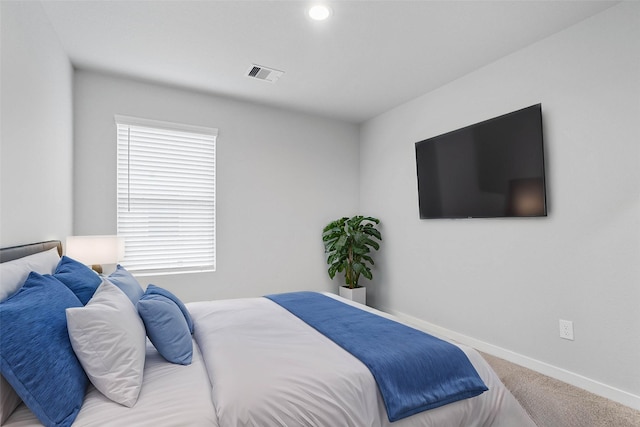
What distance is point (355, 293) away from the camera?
14.5 feet

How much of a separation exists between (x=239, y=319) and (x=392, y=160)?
9.81 feet

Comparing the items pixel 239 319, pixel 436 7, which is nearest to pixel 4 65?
pixel 239 319

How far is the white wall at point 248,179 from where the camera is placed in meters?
3.44

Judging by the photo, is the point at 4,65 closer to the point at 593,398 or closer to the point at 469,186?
the point at 469,186

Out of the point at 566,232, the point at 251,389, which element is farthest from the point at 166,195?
the point at 566,232

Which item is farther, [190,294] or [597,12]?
[190,294]

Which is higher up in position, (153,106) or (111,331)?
(153,106)

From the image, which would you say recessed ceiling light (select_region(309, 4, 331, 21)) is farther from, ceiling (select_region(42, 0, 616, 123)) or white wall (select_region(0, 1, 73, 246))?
white wall (select_region(0, 1, 73, 246))

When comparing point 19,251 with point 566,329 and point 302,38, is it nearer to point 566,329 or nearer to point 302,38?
point 302,38

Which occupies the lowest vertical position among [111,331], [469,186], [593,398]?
[593,398]

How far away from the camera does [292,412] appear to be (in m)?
1.30

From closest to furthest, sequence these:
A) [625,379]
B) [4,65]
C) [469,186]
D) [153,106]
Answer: [4,65] < [625,379] < [469,186] < [153,106]

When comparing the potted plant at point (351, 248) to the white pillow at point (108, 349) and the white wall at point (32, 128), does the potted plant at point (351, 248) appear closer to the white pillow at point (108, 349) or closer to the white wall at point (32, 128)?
the white wall at point (32, 128)

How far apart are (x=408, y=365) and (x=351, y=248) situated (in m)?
2.86
